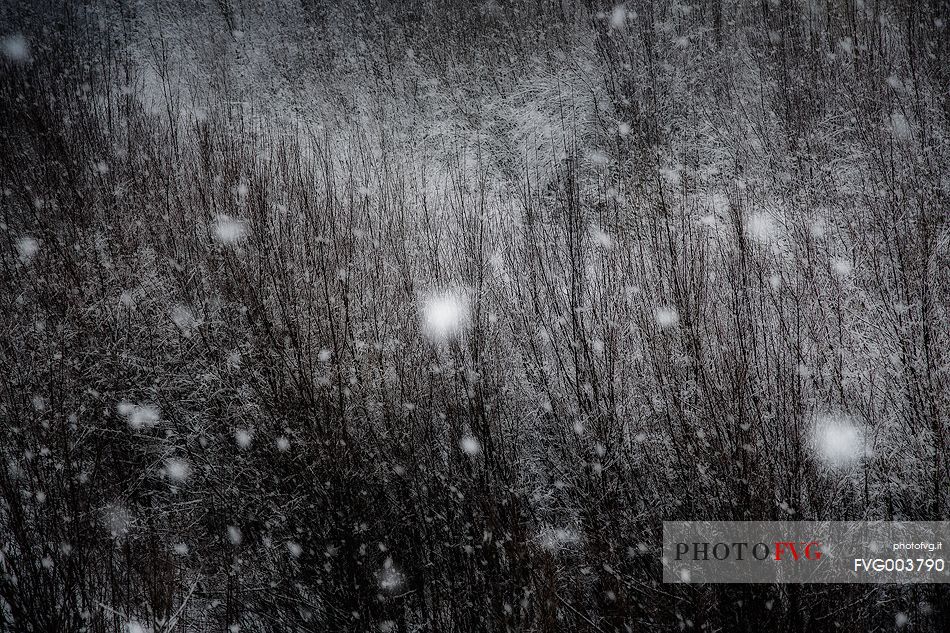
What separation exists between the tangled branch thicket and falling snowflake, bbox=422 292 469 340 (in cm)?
2

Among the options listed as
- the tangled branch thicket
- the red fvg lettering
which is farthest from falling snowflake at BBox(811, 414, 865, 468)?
the red fvg lettering

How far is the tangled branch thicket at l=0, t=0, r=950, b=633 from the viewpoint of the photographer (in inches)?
133

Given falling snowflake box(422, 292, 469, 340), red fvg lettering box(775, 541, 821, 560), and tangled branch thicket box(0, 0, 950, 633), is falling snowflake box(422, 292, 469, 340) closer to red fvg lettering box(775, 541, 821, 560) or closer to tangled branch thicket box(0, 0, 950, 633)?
tangled branch thicket box(0, 0, 950, 633)

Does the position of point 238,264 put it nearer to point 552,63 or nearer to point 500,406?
point 500,406

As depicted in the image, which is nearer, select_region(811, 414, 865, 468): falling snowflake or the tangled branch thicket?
the tangled branch thicket

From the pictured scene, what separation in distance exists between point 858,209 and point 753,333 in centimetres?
299

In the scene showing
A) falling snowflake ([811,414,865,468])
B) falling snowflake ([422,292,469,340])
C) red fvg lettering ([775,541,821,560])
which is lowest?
red fvg lettering ([775,541,821,560])

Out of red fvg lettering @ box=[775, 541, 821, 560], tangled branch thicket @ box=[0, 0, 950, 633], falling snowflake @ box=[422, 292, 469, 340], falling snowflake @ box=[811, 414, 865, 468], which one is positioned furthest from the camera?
falling snowflake @ box=[422, 292, 469, 340]

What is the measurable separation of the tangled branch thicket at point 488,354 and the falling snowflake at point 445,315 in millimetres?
19

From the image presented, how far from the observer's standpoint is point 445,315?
423cm

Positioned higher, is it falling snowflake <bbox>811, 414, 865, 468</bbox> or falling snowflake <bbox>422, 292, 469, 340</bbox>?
falling snowflake <bbox>422, 292, 469, 340</bbox>

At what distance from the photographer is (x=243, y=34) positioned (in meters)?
8.10

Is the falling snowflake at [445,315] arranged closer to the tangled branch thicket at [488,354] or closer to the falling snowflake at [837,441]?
the tangled branch thicket at [488,354]

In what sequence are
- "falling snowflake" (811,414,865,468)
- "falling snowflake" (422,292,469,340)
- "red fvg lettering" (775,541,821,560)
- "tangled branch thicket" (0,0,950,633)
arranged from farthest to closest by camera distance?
"falling snowflake" (422,292,469,340), "falling snowflake" (811,414,865,468), "tangled branch thicket" (0,0,950,633), "red fvg lettering" (775,541,821,560)
